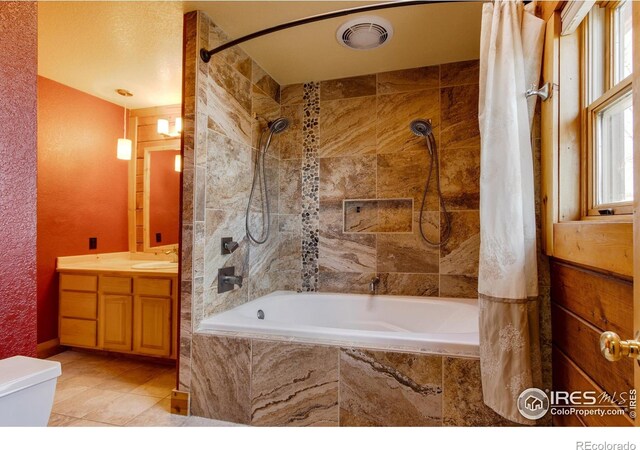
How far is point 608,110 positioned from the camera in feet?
3.88

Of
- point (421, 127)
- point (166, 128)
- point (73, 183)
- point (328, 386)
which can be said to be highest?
point (166, 128)

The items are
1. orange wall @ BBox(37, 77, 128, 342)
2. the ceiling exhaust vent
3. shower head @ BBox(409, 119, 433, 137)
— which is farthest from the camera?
orange wall @ BBox(37, 77, 128, 342)

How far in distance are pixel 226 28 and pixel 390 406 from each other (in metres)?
2.39

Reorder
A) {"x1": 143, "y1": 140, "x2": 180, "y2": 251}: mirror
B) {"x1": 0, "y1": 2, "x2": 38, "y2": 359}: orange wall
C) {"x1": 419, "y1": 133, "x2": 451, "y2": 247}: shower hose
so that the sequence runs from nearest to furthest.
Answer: {"x1": 0, "y1": 2, "x2": 38, "y2": 359}: orange wall < {"x1": 419, "y1": 133, "x2": 451, "y2": 247}: shower hose < {"x1": 143, "y1": 140, "x2": 180, "y2": 251}: mirror

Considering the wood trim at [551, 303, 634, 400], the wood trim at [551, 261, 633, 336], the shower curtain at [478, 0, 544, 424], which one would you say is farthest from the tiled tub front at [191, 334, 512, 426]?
the wood trim at [551, 261, 633, 336]

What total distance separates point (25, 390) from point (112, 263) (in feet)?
8.21

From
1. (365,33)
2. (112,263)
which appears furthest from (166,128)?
(365,33)

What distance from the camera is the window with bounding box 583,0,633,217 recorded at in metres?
1.08

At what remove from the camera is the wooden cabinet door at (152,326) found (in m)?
2.57

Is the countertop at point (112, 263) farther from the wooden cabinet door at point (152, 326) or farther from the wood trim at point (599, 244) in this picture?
the wood trim at point (599, 244)

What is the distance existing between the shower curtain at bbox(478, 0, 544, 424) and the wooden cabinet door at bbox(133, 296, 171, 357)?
7.15 ft

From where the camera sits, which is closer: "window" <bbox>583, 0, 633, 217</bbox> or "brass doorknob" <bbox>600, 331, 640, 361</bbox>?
"brass doorknob" <bbox>600, 331, 640, 361</bbox>

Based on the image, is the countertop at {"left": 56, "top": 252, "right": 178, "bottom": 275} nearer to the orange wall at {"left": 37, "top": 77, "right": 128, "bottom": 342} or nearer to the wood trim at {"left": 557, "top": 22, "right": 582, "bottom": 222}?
the orange wall at {"left": 37, "top": 77, "right": 128, "bottom": 342}

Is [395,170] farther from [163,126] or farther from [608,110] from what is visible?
[163,126]
